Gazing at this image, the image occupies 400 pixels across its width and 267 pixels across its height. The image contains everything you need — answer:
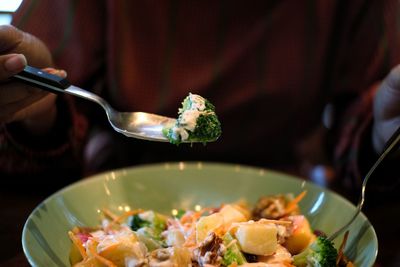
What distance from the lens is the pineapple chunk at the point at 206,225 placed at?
0.88 metres

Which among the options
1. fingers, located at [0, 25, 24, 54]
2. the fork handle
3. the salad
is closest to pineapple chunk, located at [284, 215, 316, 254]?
the salad

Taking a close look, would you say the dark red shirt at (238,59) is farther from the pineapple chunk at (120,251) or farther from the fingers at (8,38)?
the pineapple chunk at (120,251)

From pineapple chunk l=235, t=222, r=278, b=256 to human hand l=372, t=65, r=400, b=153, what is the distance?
1.72 feet

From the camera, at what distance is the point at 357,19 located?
1576 mm

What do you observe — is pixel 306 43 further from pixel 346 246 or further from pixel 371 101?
pixel 346 246

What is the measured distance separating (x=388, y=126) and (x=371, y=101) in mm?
224

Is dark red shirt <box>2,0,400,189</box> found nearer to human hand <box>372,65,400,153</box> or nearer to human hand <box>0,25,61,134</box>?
human hand <box>372,65,400,153</box>

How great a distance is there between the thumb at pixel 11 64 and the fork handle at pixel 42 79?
25 millimetres

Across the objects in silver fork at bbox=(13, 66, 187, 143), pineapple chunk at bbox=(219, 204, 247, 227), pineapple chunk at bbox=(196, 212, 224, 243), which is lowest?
pineapple chunk at bbox=(219, 204, 247, 227)

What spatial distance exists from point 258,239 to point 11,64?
54 cm

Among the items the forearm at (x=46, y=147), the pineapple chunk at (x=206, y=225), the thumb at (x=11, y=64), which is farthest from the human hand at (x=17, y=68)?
the pineapple chunk at (x=206, y=225)

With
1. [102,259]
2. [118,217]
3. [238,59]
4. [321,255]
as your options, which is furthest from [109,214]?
[238,59]

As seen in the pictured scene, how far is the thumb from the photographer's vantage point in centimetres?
81

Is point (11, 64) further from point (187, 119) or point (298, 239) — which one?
point (298, 239)
